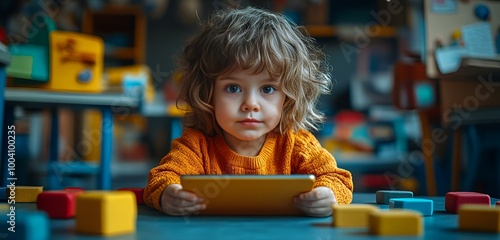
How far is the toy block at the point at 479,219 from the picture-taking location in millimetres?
777

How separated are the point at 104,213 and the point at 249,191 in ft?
0.90

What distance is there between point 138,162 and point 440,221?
3.55 meters

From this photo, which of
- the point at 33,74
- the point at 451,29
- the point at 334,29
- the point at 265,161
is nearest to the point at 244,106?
the point at 265,161

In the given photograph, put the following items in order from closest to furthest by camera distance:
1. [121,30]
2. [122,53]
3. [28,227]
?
[28,227], [122,53], [121,30]

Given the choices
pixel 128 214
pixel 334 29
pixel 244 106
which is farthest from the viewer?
pixel 334 29

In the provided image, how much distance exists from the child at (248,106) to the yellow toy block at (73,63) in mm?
1072

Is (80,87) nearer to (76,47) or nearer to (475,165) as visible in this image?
(76,47)

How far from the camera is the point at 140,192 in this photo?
47.3 inches

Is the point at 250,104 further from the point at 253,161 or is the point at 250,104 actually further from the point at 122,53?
the point at 122,53

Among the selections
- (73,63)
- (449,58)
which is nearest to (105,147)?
(73,63)

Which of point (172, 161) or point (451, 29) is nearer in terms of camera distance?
point (172, 161)

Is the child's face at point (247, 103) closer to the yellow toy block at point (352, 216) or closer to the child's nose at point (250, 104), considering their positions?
the child's nose at point (250, 104)

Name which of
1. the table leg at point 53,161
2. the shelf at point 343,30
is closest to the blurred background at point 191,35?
the shelf at point 343,30

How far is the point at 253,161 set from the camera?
3.74 feet
